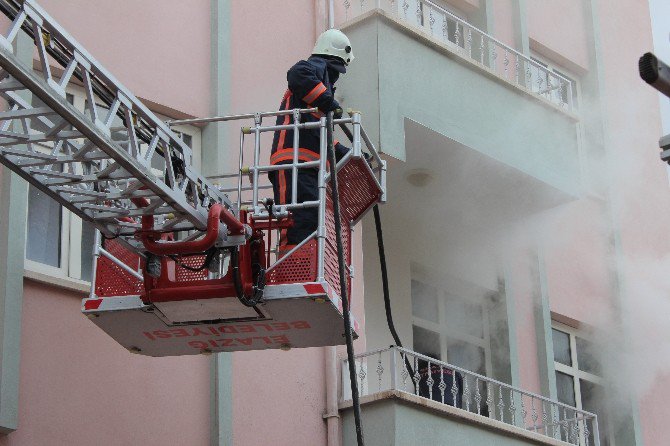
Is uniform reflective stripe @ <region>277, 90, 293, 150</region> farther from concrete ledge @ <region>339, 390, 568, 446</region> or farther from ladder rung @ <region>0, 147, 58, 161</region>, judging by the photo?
concrete ledge @ <region>339, 390, 568, 446</region>

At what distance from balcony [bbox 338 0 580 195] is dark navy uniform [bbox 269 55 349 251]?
295 cm

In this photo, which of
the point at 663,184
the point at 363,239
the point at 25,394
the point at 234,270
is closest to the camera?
the point at 234,270

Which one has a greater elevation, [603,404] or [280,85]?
[280,85]

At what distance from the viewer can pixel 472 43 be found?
56.0 ft

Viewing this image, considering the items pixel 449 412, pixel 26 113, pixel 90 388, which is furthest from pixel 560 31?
pixel 26 113

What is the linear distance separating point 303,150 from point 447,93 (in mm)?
4264

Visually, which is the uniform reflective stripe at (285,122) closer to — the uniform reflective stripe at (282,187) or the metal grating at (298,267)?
the uniform reflective stripe at (282,187)

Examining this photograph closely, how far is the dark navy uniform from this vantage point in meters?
10.6

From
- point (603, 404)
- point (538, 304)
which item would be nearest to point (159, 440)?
point (538, 304)

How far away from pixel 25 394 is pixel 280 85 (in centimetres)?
430

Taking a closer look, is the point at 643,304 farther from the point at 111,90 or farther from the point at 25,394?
the point at 111,90

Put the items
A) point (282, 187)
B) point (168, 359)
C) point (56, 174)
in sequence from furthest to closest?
point (168, 359)
point (282, 187)
point (56, 174)

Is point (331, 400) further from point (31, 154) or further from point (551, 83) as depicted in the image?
point (551, 83)

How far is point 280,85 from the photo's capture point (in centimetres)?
1428
